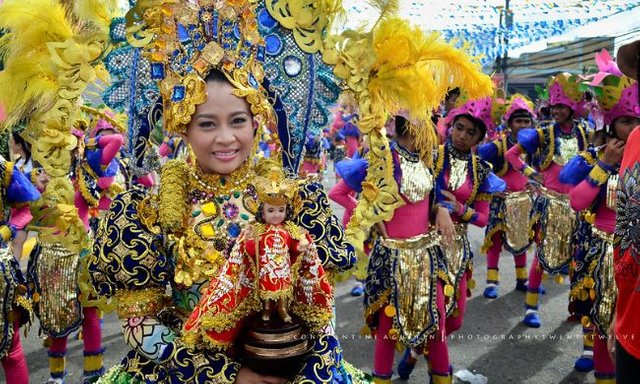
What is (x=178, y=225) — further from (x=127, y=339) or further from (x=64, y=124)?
(x=64, y=124)

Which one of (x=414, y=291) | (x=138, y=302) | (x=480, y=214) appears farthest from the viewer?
(x=480, y=214)

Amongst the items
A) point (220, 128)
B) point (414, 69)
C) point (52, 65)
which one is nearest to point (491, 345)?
point (414, 69)

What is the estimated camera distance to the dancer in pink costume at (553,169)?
5629mm

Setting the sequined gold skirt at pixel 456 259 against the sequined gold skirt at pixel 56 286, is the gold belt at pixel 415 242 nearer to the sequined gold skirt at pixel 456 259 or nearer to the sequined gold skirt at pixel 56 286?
the sequined gold skirt at pixel 456 259

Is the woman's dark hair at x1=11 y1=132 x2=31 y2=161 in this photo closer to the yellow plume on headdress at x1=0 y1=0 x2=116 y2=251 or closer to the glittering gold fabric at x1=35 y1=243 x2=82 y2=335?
the glittering gold fabric at x1=35 y1=243 x2=82 y2=335

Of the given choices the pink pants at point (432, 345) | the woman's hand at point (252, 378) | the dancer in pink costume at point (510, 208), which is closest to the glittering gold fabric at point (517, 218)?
the dancer in pink costume at point (510, 208)

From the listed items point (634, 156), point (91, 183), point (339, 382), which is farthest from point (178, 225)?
point (91, 183)

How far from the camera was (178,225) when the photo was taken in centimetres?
196

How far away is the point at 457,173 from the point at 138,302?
3.20 meters

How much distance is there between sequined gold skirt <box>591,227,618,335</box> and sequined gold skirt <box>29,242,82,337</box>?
383 centimetres

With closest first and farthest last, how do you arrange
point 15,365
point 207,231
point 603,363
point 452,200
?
point 207,231 → point 15,365 → point 603,363 → point 452,200

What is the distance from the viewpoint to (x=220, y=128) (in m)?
1.91

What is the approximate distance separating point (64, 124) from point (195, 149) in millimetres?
505

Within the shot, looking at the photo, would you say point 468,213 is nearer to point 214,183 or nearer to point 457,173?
point 457,173
